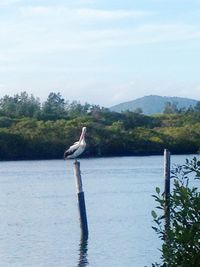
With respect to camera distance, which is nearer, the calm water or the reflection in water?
the reflection in water

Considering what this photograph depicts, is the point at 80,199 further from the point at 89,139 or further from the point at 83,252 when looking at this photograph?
the point at 89,139

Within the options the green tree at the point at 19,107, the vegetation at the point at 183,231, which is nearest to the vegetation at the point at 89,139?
the green tree at the point at 19,107

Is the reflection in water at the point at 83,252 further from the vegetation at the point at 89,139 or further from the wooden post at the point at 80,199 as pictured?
the vegetation at the point at 89,139

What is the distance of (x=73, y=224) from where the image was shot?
106 feet

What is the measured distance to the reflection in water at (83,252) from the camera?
2386cm

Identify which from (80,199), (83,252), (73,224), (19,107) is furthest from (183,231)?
(19,107)

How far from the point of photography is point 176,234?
8.45m

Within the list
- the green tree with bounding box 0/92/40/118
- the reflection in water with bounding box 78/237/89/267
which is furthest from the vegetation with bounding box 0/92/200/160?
the reflection in water with bounding box 78/237/89/267

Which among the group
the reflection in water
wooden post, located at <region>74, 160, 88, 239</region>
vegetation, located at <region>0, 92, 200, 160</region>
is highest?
vegetation, located at <region>0, 92, 200, 160</region>

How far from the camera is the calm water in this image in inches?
976

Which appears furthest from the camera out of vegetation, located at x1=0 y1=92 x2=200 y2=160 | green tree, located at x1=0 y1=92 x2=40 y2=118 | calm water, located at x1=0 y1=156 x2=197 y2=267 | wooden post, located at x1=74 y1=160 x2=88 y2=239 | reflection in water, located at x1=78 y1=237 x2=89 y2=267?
green tree, located at x1=0 y1=92 x2=40 y2=118

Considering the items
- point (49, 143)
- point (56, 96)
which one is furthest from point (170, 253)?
point (56, 96)

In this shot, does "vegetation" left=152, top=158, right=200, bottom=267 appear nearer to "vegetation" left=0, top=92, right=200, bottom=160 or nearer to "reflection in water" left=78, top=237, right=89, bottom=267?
"reflection in water" left=78, top=237, right=89, bottom=267

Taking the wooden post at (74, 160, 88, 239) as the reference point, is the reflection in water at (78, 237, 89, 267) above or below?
below
